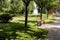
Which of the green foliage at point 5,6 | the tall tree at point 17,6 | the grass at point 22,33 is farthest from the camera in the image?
the tall tree at point 17,6

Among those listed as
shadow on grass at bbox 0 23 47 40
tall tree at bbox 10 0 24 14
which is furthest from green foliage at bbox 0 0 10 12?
shadow on grass at bbox 0 23 47 40

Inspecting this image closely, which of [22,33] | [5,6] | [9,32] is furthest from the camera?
[5,6]

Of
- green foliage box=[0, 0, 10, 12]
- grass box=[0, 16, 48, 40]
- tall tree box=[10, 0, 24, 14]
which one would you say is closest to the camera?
grass box=[0, 16, 48, 40]

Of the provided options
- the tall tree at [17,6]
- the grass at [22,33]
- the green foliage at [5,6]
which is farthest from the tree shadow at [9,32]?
the tall tree at [17,6]

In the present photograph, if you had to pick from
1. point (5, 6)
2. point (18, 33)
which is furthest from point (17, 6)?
point (18, 33)

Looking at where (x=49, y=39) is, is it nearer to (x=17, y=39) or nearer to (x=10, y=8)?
(x=17, y=39)

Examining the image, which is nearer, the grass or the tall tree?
the grass

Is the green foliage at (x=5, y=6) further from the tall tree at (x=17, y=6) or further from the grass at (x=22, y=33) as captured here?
the grass at (x=22, y=33)

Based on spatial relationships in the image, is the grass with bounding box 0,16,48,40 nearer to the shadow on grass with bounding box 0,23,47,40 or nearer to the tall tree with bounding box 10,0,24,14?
the shadow on grass with bounding box 0,23,47,40

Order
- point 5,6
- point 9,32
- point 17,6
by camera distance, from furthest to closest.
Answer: point 17,6 → point 5,6 → point 9,32

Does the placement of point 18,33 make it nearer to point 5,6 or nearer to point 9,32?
point 9,32

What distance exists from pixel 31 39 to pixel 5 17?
12.1 m

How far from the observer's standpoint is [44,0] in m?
23.2

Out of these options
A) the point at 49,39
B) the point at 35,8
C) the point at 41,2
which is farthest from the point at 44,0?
the point at 35,8
